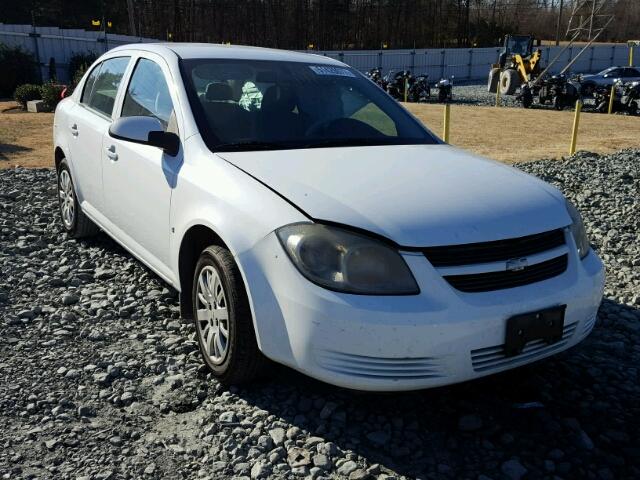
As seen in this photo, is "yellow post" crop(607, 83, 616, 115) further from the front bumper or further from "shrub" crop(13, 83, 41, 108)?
the front bumper

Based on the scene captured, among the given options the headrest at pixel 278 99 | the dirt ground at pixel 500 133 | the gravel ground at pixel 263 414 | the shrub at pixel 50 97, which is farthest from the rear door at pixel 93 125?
the shrub at pixel 50 97

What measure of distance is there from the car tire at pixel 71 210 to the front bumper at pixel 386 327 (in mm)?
3201

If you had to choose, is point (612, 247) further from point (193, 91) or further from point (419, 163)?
point (193, 91)

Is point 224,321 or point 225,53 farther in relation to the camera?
point 225,53

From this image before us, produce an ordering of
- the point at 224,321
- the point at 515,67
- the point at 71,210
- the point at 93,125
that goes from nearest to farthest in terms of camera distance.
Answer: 1. the point at 224,321
2. the point at 93,125
3. the point at 71,210
4. the point at 515,67

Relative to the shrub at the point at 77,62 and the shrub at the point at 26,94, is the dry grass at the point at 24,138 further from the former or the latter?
the shrub at the point at 77,62

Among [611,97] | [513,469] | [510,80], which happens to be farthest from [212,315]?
[510,80]

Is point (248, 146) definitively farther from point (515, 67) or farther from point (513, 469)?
point (515, 67)

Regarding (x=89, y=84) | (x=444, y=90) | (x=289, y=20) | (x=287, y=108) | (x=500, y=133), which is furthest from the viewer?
(x=289, y=20)

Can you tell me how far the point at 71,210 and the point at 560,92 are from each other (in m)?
23.2

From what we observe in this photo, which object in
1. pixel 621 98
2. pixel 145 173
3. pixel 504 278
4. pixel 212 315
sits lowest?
pixel 621 98

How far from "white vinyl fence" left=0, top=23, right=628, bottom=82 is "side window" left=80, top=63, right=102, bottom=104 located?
75.3 feet

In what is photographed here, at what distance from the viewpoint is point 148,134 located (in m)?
3.46

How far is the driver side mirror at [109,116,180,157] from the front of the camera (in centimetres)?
345
